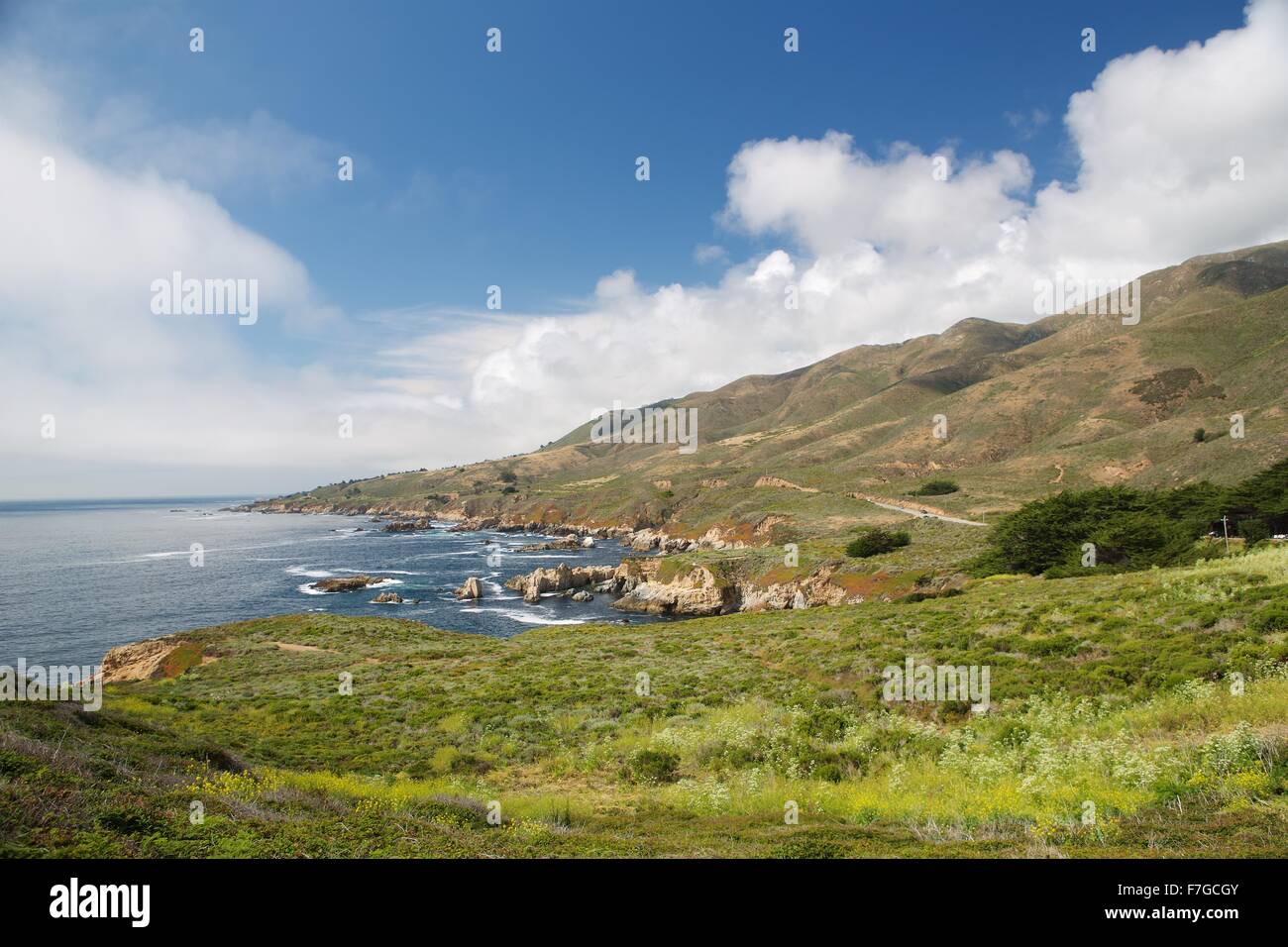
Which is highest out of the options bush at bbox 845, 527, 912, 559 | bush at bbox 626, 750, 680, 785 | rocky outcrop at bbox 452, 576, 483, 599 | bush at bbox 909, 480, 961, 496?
bush at bbox 909, 480, 961, 496

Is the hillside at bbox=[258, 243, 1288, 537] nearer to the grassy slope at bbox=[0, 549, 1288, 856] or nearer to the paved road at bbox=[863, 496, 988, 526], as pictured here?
the paved road at bbox=[863, 496, 988, 526]

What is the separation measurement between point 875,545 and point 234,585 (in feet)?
263

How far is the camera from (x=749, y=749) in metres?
14.7

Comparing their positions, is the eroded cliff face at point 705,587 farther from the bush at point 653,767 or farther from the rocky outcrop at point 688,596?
the bush at point 653,767

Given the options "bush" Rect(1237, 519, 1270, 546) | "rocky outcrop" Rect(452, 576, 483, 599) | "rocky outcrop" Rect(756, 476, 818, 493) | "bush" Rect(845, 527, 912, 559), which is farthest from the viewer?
"rocky outcrop" Rect(756, 476, 818, 493)

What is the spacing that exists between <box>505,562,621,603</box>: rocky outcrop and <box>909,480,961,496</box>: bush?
171 feet

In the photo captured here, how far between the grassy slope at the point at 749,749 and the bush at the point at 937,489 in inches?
2500

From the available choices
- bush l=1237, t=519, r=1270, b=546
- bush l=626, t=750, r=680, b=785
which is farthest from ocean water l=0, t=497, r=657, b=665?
bush l=1237, t=519, r=1270, b=546

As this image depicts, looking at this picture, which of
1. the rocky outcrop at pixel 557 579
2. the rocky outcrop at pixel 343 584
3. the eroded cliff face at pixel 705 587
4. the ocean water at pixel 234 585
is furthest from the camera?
the rocky outcrop at pixel 343 584

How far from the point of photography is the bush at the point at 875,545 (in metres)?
54.3

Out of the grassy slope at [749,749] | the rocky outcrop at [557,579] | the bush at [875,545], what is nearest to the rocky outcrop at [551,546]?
the rocky outcrop at [557,579]

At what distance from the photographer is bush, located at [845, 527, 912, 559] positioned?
2137 inches
